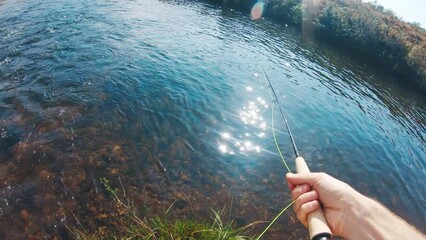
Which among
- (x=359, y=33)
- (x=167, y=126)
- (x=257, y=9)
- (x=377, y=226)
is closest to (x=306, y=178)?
(x=377, y=226)

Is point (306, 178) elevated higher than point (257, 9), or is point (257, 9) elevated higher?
point (306, 178)

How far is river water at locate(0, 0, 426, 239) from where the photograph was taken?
7.72m

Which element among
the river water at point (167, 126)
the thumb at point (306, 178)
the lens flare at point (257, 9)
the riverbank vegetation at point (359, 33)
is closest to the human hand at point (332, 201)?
the thumb at point (306, 178)

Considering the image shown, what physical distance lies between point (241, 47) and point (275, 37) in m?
7.91

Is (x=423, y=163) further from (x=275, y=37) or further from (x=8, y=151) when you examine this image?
(x=275, y=37)

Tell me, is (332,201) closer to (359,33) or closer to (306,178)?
(306,178)

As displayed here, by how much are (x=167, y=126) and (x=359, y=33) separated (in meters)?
28.3

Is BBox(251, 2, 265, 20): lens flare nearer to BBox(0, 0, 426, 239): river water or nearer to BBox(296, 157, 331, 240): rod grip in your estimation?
BBox(0, 0, 426, 239): river water

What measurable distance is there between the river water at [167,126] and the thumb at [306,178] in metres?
4.09

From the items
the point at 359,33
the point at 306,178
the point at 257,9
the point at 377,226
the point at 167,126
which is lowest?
the point at 257,9

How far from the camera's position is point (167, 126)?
10.7 m

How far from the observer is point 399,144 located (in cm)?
1474

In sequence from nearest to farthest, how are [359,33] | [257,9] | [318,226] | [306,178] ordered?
[318,226] < [306,178] < [359,33] < [257,9]

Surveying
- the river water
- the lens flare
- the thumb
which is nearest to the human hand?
the thumb
